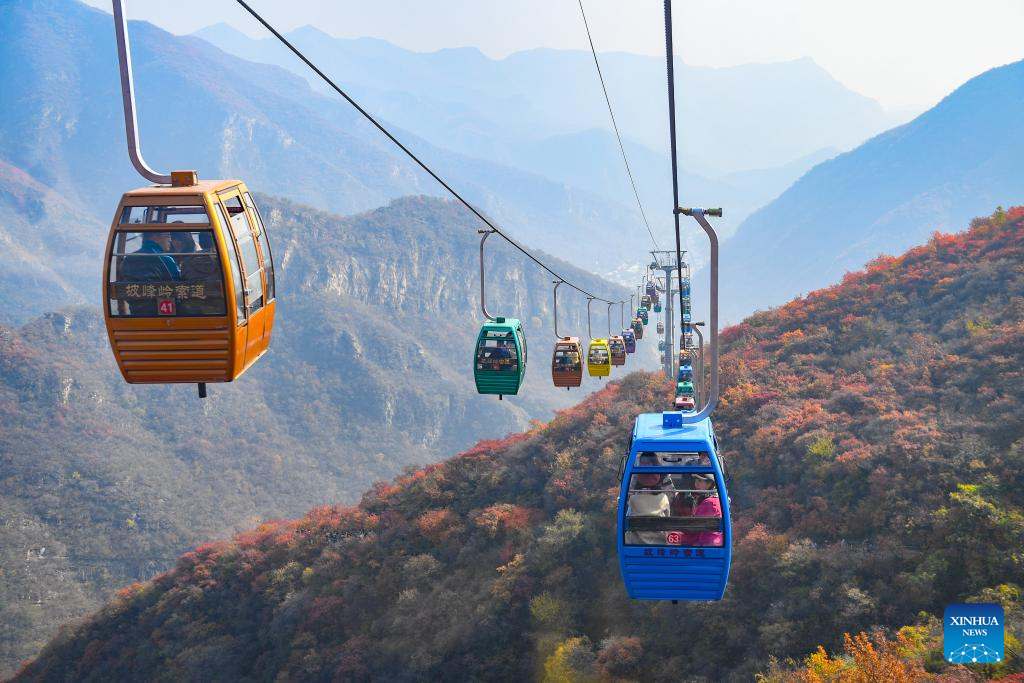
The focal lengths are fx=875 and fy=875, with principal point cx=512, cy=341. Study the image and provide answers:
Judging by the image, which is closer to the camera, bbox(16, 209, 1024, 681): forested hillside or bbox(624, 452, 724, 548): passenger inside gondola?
bbox(624, 452, 724, 548): passenger inside gondola

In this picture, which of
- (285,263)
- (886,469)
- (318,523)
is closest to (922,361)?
(886,469)

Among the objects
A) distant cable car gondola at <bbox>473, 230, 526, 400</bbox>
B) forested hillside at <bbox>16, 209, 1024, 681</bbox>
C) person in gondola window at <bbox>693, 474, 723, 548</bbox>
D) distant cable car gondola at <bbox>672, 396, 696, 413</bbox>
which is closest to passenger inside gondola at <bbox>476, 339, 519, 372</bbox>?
distant cable car gondola at <bbox>473, 230, 526, 400</bbox>

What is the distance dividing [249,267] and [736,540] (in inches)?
874

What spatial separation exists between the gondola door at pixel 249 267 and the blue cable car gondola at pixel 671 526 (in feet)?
15.7

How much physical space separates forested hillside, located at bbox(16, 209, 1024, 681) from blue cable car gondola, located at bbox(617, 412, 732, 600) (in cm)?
880

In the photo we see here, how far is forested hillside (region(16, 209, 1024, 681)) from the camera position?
23250mm

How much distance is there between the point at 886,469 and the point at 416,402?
164139 millimetres

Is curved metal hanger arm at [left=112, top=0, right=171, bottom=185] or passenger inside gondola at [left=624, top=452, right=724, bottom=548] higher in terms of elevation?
curved metal hanger arm at [left=112, top=0, right=171, bottom=185]

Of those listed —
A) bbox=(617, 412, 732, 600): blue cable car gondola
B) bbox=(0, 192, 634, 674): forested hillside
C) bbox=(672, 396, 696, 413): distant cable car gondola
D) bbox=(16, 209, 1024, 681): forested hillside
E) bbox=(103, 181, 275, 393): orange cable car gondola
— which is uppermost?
bbox=(103, 181, 275, 393): orange cable car gondola

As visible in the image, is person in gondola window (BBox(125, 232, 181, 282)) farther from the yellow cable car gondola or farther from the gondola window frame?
the yellow cable car gondola

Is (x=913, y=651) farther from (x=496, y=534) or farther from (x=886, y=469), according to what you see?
(x=496, y=534)

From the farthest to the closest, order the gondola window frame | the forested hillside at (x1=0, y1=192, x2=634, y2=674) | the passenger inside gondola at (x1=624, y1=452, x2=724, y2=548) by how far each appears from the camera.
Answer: the forested hillside at (x1=0, y1=192, x2=634, y2=674)
the passenger inside gondola at (x1=624, y1=452, x2=724, y2=548)
the gondola window frame

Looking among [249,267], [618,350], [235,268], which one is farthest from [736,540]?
[235,268]

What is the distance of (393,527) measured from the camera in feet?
138
